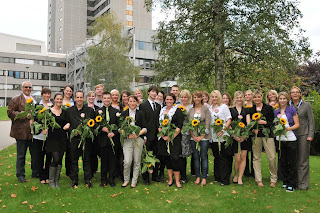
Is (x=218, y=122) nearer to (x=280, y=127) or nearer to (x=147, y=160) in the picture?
(x=280, y=127)

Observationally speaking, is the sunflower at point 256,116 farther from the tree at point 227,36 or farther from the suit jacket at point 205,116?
the tree at point 227,36

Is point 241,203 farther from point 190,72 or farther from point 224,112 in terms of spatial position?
point 190,72

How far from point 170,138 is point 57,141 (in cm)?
255

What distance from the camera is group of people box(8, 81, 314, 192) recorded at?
6789 mm

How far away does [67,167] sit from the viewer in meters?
7.79

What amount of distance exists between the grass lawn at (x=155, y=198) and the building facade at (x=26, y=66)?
6456 cm

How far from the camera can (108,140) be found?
6.93 metres

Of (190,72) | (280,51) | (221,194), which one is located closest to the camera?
(221,194)

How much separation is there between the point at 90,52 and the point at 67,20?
45.9 m

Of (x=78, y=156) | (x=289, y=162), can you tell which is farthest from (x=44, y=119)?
(x=289, y=162)

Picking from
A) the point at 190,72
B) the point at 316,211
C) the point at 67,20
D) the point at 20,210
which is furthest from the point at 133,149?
the point at 67,20

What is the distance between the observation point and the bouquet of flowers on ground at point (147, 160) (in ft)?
22.8

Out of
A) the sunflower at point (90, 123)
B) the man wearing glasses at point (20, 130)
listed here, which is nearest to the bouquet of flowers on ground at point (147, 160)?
the sunflower at point (90, 123)

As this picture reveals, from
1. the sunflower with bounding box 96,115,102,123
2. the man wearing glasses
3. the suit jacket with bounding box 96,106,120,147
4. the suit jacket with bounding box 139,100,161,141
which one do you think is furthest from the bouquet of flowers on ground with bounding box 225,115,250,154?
the man wearing glasses
